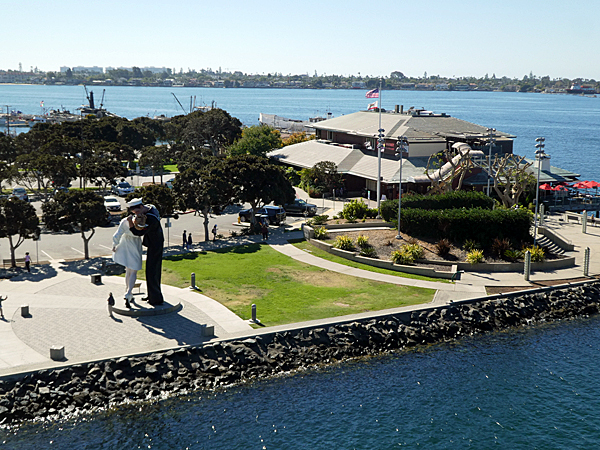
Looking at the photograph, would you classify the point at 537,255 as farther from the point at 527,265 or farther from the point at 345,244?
the point at 345,244

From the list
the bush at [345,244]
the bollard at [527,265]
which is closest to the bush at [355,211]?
the bush at [345,244]

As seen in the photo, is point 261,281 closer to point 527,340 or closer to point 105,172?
point 527,340

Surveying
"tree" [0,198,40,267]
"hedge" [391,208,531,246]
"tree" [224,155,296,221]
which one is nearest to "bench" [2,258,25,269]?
"tree" [0,198,40,267]

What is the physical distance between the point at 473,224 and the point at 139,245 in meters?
25.1

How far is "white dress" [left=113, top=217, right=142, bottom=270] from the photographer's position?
35.2 meters

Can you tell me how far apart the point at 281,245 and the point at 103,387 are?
24591 mm

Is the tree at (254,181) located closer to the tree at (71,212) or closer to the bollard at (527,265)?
the tree at (71,212)

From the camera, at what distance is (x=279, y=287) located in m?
40.8

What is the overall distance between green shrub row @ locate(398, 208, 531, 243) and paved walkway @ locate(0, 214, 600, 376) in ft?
13.5

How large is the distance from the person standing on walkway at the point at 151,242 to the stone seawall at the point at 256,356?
5.84 metres

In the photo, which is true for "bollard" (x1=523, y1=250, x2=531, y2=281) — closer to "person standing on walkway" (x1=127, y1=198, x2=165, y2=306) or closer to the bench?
"person standing on walkway" (x1=127, y1=198, x2=165, y2=306)

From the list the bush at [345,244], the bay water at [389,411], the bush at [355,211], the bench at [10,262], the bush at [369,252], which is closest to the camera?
the bay water at [389,411]

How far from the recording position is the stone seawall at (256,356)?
28.1m

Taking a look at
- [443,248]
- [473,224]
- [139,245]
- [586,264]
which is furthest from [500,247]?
[139,245]
